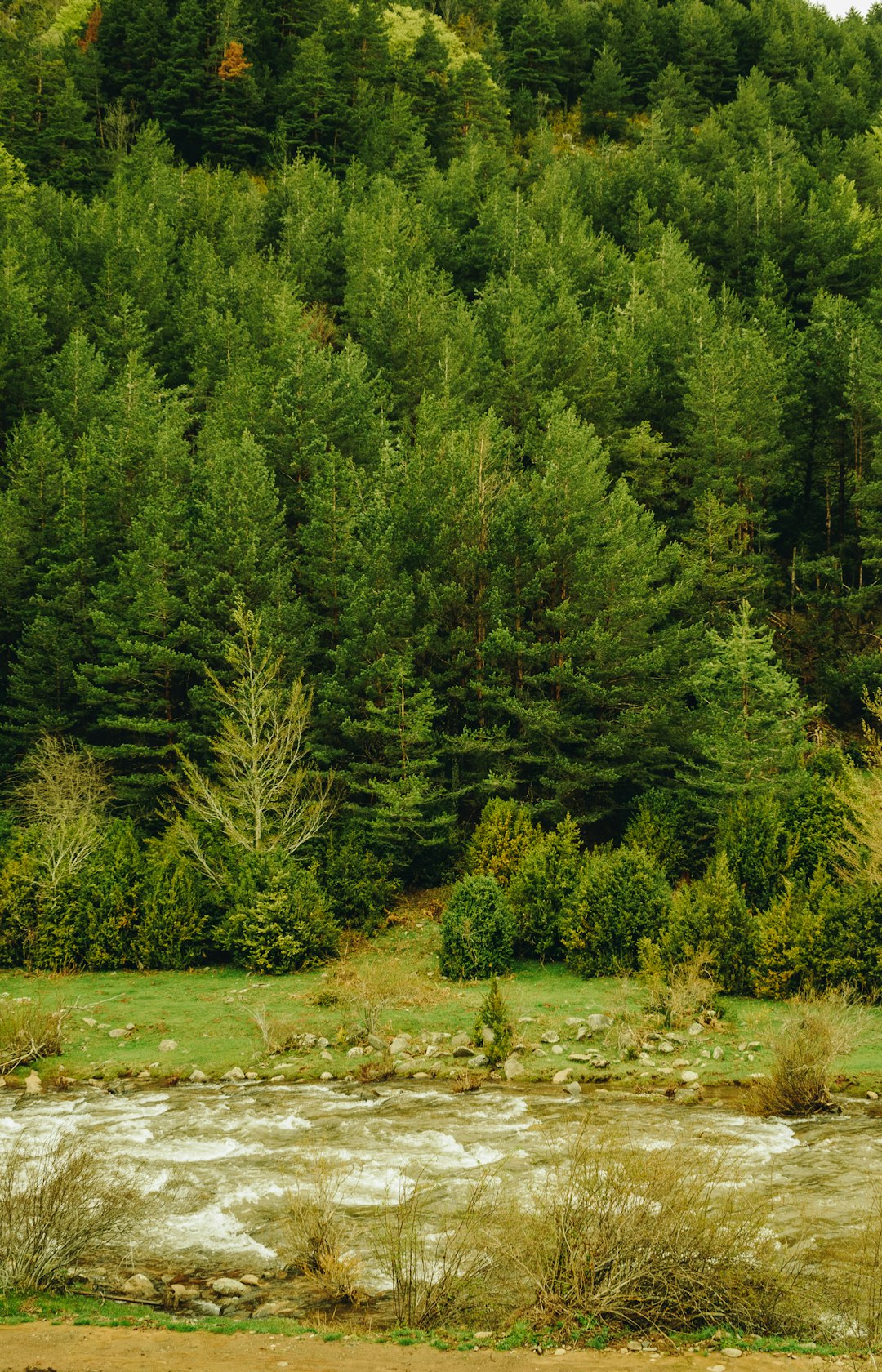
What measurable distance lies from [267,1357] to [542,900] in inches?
706

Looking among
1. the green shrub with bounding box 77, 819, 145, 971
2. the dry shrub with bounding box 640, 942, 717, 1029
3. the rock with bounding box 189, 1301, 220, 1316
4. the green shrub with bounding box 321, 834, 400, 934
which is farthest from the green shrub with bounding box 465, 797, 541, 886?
the rock with bounding box 189, 1301, 220, 1316

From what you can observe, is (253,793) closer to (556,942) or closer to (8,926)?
(8,926)

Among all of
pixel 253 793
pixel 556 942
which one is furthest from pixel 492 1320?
pixel 253 793

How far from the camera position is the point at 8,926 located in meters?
28.2

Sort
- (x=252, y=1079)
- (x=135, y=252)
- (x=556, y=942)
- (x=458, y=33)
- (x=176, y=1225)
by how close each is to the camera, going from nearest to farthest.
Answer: (x=176, y=1225), (x=252, y=1079), (x=556, y=942), (x=135, y=252), (x=458, y=33)

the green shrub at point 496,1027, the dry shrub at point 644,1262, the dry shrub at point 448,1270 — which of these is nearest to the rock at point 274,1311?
the dry shrub at point 448,1270

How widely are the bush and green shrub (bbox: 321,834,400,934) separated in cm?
426

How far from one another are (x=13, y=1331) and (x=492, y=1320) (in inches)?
194

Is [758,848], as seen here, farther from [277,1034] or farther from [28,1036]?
[28,1036]

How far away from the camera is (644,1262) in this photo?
34.4 feet

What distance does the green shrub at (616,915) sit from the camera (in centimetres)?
2577

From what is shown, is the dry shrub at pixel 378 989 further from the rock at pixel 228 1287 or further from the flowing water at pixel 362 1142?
the rock at pixel 228 1287

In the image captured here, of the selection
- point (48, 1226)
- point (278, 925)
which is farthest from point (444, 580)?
point (48, 1226)

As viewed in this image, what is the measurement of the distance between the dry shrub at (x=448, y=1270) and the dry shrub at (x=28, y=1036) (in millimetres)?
10961
